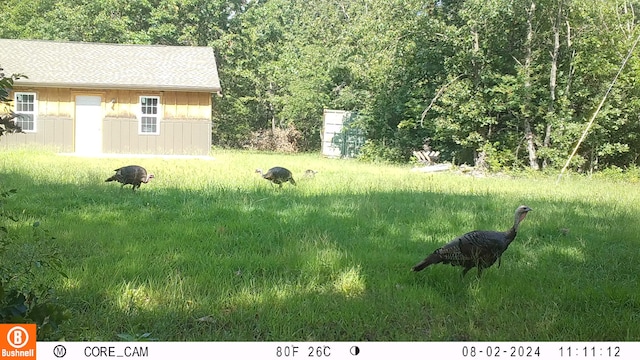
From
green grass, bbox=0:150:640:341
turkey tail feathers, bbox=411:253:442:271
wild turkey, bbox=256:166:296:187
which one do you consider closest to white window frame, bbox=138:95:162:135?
wild turkey, bbox=256:166:296:187

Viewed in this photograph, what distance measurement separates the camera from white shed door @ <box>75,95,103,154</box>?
19.8m

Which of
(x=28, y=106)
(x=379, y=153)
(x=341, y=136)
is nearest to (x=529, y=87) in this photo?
(x=379, y=153)

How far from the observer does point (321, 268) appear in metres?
4.57

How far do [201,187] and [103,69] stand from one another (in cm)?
1304

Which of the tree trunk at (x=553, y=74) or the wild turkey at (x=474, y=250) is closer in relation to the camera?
the wild turkey at (x=474, y=250)

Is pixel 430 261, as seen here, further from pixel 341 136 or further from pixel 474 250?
pixel 341 136

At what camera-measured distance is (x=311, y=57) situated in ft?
94.1

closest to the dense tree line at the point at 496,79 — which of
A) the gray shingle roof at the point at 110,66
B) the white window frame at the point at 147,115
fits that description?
the gray shingle roof at the point at 110,66

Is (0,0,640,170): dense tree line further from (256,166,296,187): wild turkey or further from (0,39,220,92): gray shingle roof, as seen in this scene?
(256,166,296,187): wild turkey

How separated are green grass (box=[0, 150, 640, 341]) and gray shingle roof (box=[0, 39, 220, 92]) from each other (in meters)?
11.6

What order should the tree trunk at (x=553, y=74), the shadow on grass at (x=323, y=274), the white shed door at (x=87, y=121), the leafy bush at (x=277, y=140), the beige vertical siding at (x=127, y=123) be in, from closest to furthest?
1. the shadow on grass at (x=323, y=274)
2. the tree trunk at (x=553, y=74)
3. the beige vertical siding at (x=127, y=123)
4. the white shed door at (x=87, y=121)
5. the leafy bush at (x=277, y=140)

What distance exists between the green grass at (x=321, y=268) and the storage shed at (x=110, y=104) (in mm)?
11675

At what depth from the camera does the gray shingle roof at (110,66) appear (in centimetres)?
1920
